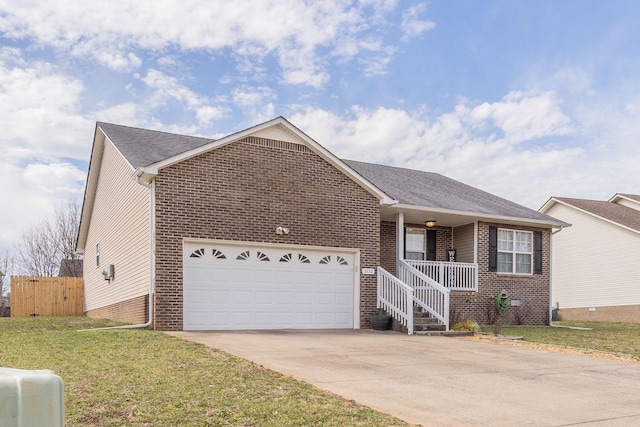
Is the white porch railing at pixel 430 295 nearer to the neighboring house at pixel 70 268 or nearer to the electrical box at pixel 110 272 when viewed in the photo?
the electrical box at pixel 110 272

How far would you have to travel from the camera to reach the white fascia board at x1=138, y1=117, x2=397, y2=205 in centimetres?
1351

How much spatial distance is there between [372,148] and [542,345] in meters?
15.1

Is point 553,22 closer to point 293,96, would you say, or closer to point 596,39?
point 596,39

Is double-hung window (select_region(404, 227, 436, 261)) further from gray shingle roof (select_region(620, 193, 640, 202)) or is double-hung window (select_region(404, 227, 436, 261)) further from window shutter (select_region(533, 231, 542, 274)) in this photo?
Result: gray shingle roof (select_region(620, 193, 640, 202))

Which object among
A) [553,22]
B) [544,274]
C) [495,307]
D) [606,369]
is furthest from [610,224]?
[606,369]

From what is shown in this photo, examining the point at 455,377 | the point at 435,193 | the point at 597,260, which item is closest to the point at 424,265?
the point at 435,193

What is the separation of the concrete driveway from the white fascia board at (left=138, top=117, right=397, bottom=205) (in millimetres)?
3806

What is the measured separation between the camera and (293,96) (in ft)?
58.3

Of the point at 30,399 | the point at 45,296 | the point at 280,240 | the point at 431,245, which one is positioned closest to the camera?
the point at 30,399

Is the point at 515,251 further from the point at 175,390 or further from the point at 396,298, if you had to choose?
the point at 175,390

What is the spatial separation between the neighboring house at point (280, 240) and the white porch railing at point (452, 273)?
0.04m

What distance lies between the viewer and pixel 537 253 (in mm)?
20531

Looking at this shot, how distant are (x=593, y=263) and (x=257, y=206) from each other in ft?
62.7

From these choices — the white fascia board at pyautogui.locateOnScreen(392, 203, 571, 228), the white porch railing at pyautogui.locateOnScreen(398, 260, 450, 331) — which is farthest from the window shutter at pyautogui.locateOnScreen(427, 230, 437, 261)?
the white porch railing at pyautogui.locateOnScreen(398, 260, 450, 331)
